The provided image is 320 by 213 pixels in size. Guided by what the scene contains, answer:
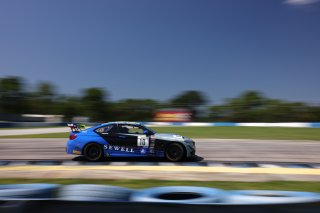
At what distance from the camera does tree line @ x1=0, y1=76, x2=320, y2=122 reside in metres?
42.1

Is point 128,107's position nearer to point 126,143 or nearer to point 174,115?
point 174,115

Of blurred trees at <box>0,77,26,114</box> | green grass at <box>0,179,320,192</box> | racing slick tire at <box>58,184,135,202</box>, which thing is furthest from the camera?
blurred trees at <box>0,77,26,114</box>

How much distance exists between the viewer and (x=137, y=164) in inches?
398

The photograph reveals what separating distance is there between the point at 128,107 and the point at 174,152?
42.7 metres

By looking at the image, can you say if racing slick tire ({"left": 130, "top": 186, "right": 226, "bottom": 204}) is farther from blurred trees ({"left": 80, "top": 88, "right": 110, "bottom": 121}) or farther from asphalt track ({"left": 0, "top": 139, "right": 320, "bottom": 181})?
blurred trees ({"left": 80, "top": 88, "right": 110, "bottom": 121})

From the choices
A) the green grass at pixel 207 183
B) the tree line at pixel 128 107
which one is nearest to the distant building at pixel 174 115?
the tree line at pixel 128 107

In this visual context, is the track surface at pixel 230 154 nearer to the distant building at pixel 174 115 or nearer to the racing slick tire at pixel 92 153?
the racing slick tire at pixel 92 153

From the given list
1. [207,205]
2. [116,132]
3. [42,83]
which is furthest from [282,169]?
[42,83]

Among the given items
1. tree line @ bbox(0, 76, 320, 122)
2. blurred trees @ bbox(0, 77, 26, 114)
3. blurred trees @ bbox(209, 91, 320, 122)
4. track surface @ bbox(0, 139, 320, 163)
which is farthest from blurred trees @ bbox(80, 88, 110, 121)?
track surface @ bbox(0, 139, 320, 163)

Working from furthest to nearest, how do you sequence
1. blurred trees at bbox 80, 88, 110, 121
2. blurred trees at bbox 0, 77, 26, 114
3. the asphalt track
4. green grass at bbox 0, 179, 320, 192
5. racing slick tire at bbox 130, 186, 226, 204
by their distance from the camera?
blurred trees at bbox 0, 77, 26, 114 < blurred trees at bbox 80, 88, 110, 121 < the asphalt track < green grass at bbox 0, 179, 320, 192 < racing slick tire at bbox 130, 186, 226, 204

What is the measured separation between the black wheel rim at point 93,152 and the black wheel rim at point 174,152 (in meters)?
2.18

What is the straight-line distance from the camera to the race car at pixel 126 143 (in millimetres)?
10508

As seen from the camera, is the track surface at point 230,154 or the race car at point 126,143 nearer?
the race car at point 126,143

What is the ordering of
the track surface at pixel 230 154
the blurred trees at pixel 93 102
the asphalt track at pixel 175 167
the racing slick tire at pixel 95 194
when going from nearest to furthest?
the racing slick tire at pixel 95 194
the asphalt track at pixel 175 167
the track surface at pixel 230 154
the blurred trees at pixel 93 102
